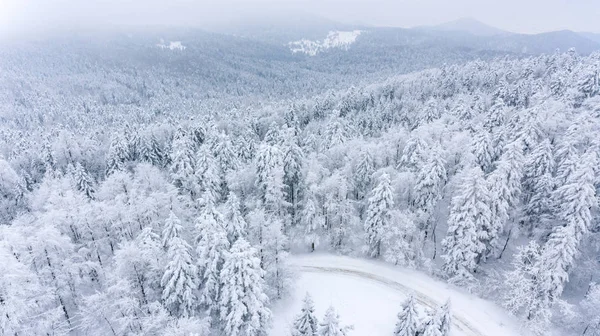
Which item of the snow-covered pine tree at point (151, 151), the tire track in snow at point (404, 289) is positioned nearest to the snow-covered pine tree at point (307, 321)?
the tire track in snow at point (404, 289)

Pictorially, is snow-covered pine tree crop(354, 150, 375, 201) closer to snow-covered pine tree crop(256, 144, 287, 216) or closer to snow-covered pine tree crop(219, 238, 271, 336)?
snow-covered pine tree crop(256, 144, 287, 216)

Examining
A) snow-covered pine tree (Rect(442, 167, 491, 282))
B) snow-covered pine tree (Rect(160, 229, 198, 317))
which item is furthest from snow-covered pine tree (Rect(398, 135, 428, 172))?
snow-covered pine tree (Rect(160, 229, 198, 317))

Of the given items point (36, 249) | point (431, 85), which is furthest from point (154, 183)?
point (431, 85)

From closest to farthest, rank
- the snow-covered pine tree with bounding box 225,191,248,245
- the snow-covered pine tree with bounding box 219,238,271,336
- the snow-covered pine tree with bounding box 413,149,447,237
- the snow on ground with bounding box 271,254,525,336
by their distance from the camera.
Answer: the snow-covered pine tree with bounding box 219,238,271,336 → the snow on ground with bounding box 271,254,525,336 → the snow-covered pine tree with bounding box 225,191,248,245 → the snow-covered pine tree with bounding box 413,149,447,237

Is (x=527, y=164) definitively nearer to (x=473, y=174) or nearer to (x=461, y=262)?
(x=473, y=174)

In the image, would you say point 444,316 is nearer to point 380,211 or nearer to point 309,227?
point 380,211

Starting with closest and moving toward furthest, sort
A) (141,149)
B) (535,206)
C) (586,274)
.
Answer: (586,274) → (535,206) → (141,149)

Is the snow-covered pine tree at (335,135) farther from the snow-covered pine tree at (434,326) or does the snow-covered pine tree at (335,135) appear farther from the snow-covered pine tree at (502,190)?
the snow-covered pine tree at (434,326)
